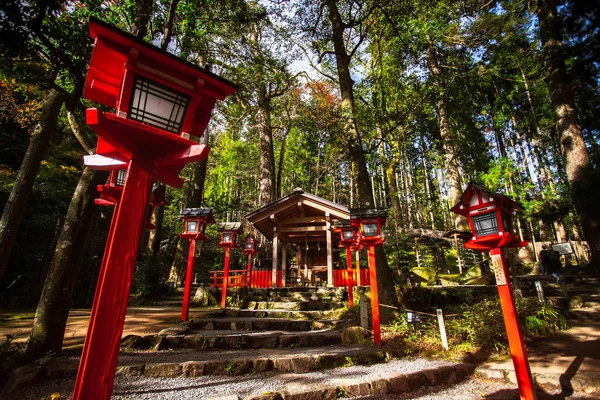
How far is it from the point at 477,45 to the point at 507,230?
12.8 metres

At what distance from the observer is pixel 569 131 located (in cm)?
1055

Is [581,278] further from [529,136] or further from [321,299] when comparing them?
[529,136]

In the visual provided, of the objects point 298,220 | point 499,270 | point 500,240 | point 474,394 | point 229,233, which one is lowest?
point 474,394

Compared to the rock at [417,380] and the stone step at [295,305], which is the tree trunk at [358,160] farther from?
the rock at [417,380]

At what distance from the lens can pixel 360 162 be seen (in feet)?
25.6

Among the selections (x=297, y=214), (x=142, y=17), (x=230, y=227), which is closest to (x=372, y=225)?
(x=230, y=227)

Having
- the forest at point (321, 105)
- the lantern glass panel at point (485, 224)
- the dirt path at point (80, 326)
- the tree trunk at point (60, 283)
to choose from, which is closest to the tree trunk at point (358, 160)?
the forest at point (321, 105)

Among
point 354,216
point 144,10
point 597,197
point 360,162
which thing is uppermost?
point 144,10

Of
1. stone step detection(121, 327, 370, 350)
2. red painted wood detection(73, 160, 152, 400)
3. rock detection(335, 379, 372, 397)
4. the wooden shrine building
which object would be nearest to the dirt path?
stone step detection(121, 327, 370, 350)

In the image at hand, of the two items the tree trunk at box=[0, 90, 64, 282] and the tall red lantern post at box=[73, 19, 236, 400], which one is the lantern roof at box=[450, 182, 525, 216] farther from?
the tree trunk at box=[0, 90, 64, 282]

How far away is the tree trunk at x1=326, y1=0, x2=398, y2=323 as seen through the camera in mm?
6941

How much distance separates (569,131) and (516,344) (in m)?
11.4

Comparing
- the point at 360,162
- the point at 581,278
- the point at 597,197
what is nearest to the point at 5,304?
the point at 360,162

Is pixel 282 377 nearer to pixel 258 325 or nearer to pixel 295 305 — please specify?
pixel 258 325
